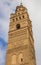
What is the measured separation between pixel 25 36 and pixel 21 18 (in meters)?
4.22

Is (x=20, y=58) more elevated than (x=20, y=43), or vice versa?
(x=20, y=43)

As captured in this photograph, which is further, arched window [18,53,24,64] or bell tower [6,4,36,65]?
bell tower [6,4,36,65]

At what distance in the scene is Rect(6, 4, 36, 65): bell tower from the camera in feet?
75.0

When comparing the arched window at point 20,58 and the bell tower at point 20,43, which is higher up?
the bell tower at point 20,43

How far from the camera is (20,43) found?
24203mm

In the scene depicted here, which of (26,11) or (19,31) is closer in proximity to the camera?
(19,31)

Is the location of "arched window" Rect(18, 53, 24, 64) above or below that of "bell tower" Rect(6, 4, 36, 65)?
below

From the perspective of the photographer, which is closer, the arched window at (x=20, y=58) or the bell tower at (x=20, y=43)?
the arched window at (x=20, y=58)

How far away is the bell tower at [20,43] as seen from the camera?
2286cm

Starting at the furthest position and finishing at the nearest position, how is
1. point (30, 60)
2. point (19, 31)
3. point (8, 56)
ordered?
point (19, 31) → point (8, 56) → point (30, 60)

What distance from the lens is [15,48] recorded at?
24094 mm

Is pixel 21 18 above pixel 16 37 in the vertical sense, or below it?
above

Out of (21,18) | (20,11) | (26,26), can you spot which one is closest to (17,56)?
(26,26)

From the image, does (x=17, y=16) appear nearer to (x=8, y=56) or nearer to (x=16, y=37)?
(x=16, y=37)
